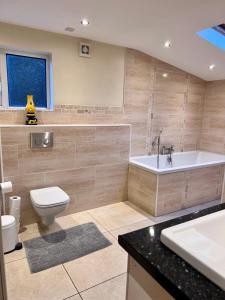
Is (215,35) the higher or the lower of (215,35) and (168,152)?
the higher

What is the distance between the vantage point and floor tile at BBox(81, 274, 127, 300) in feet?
5.58

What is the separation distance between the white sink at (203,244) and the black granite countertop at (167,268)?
24mm

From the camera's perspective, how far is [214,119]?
163 inches

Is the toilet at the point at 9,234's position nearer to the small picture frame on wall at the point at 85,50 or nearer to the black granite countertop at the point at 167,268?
the black granite countertop at the point at 167,268

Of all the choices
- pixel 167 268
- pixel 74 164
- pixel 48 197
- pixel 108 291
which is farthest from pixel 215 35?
pixel 108 291

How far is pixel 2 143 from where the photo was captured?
95.0 inches

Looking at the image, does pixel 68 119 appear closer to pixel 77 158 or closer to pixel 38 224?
pixel 77 158

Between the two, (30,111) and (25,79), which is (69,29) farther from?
(30,111)

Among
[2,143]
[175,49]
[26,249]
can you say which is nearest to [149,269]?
[26,249]

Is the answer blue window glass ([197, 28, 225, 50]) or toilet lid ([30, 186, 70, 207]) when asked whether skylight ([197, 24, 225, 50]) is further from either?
toilet lid ([30, 186, 70, 207])

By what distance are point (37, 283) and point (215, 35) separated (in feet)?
11.1

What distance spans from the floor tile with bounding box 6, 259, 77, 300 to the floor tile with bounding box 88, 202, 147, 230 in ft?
2.93

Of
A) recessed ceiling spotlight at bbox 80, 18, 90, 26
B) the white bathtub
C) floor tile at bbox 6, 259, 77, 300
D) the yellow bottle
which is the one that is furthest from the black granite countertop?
the white bathtub

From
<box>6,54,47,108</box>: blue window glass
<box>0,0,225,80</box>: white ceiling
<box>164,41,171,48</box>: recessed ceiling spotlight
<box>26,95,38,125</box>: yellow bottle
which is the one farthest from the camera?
<box>164,41,171,48</box>: recessed ceiling spotlight
